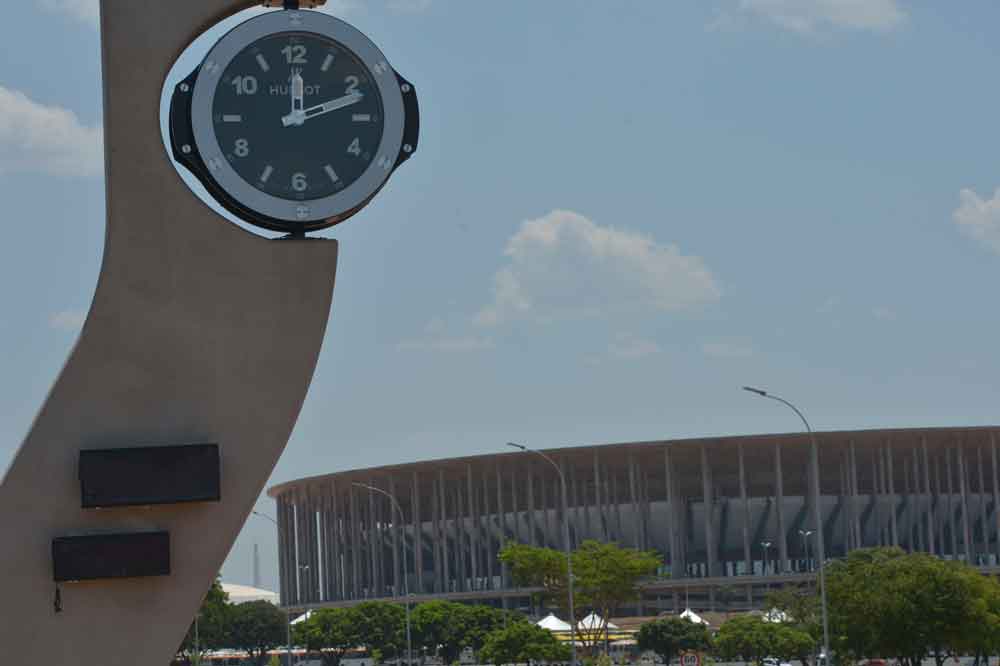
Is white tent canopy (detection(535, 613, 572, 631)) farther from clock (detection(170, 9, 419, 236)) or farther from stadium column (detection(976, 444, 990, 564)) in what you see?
clock (detection(170, 9, 419, 236))

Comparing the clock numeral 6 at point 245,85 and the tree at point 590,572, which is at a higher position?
the clock numeral 6 at point 245,85

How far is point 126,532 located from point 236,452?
158cm

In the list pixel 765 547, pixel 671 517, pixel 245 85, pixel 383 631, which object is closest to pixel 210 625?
pixel 383 631

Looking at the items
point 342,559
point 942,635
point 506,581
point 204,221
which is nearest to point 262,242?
point 204,221

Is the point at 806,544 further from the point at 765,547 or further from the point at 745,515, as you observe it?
the point at 745,515

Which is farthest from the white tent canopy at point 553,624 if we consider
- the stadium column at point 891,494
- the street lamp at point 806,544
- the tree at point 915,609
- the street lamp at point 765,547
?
the tree at point 915,609

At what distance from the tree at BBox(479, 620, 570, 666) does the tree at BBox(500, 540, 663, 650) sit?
8156mm

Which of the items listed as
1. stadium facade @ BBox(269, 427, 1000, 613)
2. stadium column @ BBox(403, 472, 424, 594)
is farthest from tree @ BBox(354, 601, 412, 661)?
stadium column @ BBox(403, 472, 424, 594)

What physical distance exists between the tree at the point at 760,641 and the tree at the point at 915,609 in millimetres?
23748

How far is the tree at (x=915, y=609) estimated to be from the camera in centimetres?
4997

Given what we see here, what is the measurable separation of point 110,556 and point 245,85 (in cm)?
583

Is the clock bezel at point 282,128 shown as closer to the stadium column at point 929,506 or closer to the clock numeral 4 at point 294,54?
the clock numeral 4 at point 294,54

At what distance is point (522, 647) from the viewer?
76938 millimetres

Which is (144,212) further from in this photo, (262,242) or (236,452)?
(236,452)
